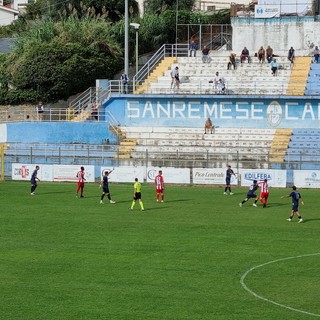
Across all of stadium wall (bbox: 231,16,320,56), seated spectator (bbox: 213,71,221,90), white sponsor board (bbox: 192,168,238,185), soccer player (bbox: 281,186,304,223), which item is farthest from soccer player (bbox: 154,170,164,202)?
stadium wall (bbox: 231,16,320,56)

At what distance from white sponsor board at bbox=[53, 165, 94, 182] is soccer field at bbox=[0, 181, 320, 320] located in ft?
35.5

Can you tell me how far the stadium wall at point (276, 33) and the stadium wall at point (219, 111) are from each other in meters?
8.35

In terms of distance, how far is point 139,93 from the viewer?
65.5 metres

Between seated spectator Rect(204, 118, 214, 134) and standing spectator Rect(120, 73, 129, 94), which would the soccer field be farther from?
standing spectator Rect(120, 73, 129, 94)

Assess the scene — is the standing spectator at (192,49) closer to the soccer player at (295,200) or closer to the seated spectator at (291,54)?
the seated spectator at (291,54)

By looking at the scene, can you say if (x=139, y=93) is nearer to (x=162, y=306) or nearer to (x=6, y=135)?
(x=6, y=135)

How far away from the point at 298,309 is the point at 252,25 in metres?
51.1

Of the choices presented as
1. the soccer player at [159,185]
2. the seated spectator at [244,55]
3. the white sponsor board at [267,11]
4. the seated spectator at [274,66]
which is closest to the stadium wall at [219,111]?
the seated spectator at [274,66]

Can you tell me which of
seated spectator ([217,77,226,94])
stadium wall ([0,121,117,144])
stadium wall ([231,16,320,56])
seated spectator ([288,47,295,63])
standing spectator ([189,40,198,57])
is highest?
stadium wall ([231,16,320,56])

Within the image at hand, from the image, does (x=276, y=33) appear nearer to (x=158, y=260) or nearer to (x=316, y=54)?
(x=316, y=54)

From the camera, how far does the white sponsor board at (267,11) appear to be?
71.1 metres

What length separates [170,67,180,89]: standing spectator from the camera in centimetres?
6425

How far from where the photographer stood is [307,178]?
53.0 m

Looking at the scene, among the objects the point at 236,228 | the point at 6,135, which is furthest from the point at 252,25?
the point at 236,228
